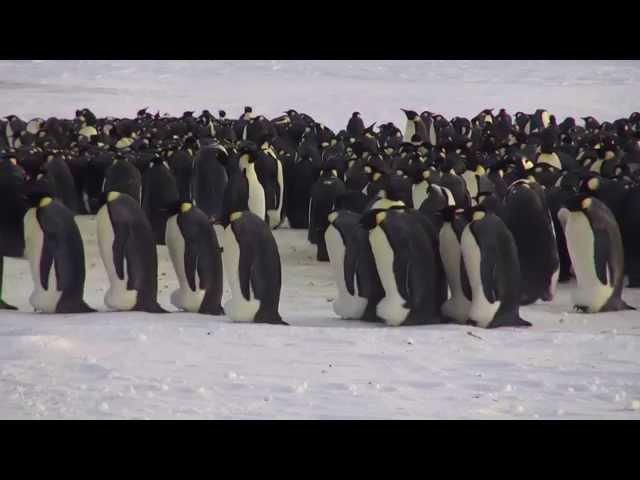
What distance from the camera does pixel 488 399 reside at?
11.2 feet

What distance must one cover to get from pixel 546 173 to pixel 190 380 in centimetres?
345

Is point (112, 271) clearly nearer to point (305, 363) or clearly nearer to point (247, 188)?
point (305, 363)

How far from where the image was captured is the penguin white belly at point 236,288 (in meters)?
4.55

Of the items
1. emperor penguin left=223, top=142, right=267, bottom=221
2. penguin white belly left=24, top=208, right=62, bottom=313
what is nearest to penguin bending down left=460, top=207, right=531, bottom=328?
penguin white belly left=24, top=208, right=62, bottom=313

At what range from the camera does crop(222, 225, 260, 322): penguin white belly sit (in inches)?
179

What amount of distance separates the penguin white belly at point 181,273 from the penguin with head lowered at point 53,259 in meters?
0.37

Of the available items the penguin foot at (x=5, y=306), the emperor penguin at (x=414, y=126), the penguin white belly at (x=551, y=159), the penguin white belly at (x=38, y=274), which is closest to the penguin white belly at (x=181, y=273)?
the penguin white belly at (x=38, y=274)

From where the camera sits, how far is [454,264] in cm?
467

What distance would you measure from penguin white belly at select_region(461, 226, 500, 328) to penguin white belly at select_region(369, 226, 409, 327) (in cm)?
27

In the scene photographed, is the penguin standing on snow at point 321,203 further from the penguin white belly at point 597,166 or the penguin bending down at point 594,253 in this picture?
the penguin bending down at point 594,253

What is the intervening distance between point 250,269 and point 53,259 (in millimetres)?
794

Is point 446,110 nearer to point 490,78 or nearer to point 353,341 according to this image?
point 490,78


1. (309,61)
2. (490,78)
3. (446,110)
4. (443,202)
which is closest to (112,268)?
(443,202)

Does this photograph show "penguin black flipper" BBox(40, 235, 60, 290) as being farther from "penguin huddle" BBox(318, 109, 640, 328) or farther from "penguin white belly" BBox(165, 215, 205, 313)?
"penguin huddle" BBox(318, 109, 640, 328)
